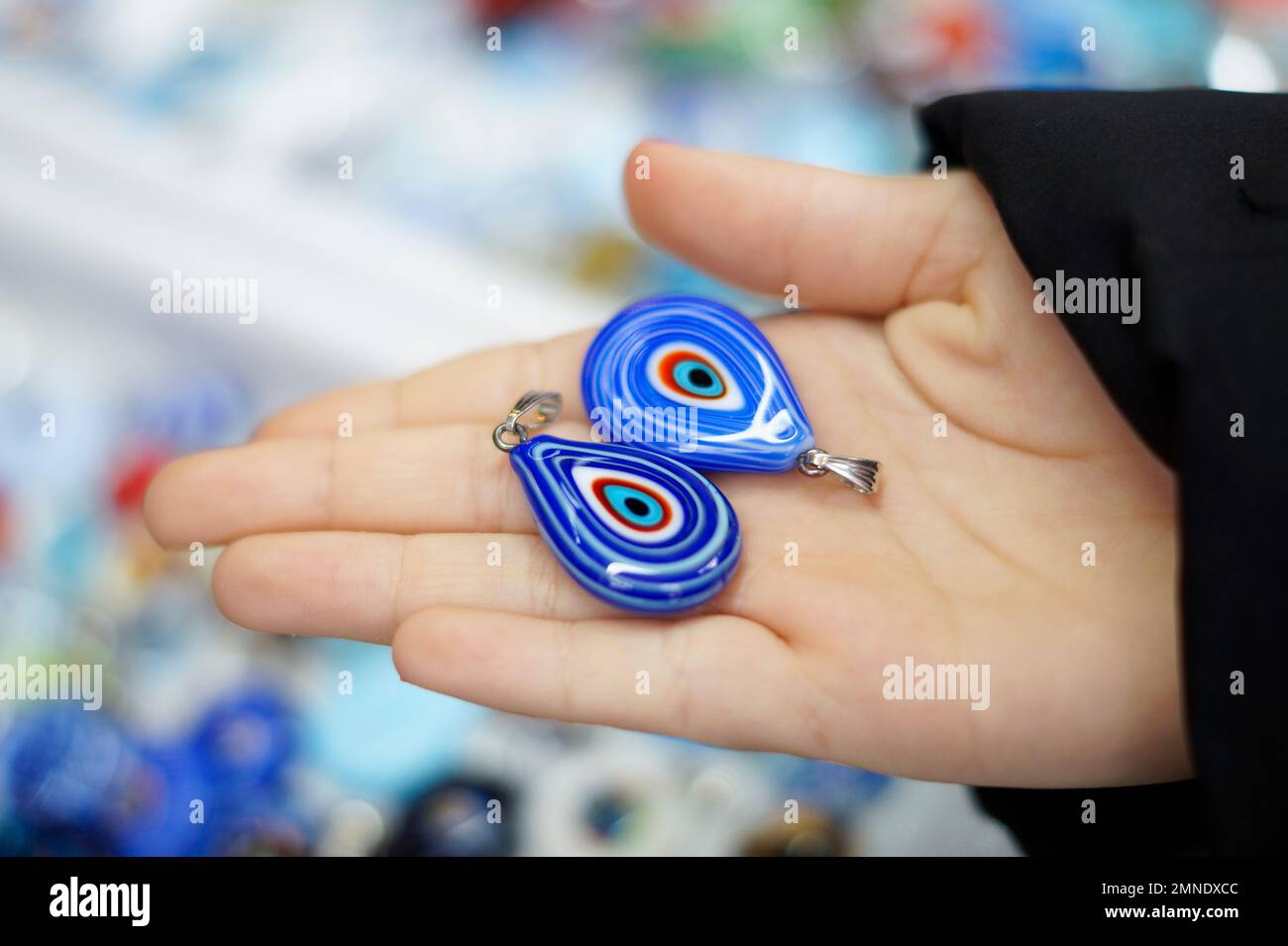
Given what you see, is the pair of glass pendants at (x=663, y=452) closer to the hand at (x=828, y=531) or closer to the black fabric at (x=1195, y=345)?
the hand at (x=828, y=531)

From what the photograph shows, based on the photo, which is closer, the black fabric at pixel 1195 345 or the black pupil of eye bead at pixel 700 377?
the black fabric at pixel 1195 345

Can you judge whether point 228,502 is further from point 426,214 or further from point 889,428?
point 426,214

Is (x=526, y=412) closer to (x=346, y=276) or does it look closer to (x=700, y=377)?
(x=700, y=377)

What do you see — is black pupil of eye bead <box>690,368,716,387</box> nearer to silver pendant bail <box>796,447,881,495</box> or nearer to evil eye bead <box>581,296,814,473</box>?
evil eye bead <box>581,296,814,473</box>

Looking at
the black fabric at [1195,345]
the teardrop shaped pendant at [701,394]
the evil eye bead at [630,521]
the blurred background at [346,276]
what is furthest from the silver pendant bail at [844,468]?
the blurred background at [346,276]

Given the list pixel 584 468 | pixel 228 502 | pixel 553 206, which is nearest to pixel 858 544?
pixel 584 468

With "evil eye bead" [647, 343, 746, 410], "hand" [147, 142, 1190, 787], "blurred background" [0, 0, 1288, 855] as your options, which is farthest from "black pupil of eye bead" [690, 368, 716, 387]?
"blurred background" [0, 0, 1288, 855]

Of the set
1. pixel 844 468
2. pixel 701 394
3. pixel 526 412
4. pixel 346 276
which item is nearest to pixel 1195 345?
pixel 844 468
